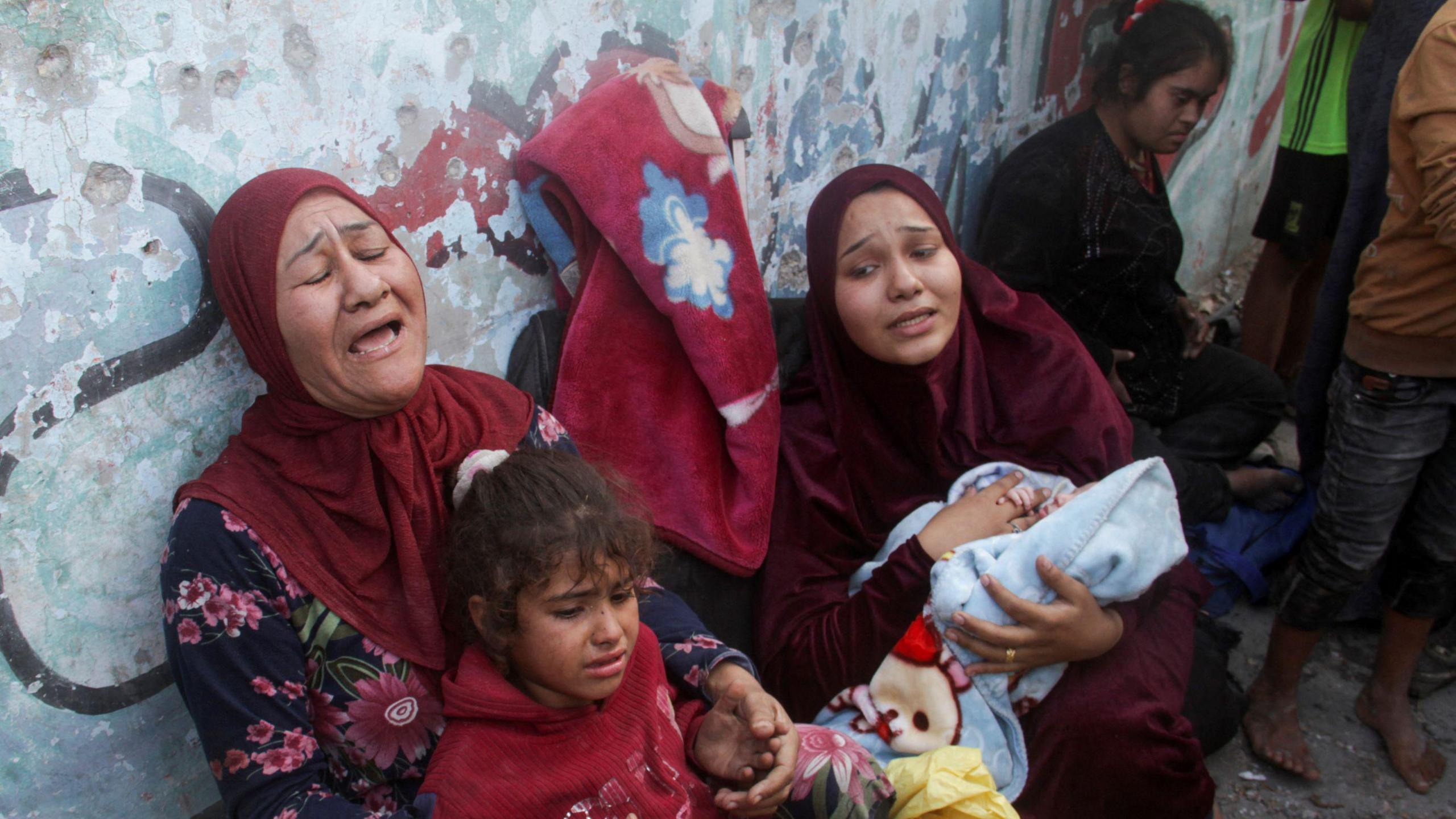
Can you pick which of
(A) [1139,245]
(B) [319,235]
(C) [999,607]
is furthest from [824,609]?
(A) [1139,245]

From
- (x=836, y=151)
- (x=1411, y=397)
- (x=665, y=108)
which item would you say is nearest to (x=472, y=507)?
(x=665, y=108)

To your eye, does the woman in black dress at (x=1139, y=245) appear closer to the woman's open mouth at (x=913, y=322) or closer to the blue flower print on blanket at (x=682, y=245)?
the woman's open mouth at (x=913, y=322)

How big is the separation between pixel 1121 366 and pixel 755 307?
184 cm

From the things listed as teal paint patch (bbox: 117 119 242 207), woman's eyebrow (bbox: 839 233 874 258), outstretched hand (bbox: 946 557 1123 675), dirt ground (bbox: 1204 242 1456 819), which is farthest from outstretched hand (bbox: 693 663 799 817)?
dirt ground (bbox: 1204 242 1456 819)

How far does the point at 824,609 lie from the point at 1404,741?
176 cm

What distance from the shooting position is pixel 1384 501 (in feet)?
8.55

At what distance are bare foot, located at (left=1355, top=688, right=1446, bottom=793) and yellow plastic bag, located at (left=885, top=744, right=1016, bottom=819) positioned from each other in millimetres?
1573

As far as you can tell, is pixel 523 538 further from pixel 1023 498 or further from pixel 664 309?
pixel 1023 498

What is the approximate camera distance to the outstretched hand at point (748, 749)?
5.46ft

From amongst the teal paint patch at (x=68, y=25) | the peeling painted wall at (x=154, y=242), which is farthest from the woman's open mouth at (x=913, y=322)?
the teal paint patch at (x=68, y=25)

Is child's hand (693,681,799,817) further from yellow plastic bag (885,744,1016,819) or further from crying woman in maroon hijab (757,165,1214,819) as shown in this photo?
crying woman in maroon hijab (757,165,1214,819)

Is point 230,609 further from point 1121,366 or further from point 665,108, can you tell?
point 1121,366

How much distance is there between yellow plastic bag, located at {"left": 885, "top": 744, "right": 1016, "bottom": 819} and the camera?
1.84m

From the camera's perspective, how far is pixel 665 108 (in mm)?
2281
